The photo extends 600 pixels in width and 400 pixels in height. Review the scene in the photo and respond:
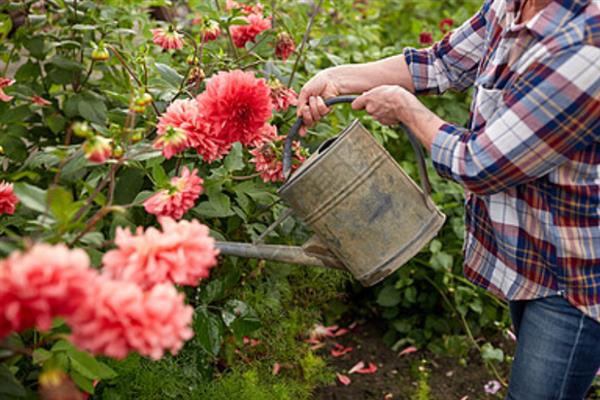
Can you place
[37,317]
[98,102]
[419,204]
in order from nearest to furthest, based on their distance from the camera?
[37,317]
[419,204]
[98,102]

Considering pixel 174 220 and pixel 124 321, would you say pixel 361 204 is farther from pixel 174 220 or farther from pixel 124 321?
pixel 124 321

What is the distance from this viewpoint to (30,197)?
3.59 ft

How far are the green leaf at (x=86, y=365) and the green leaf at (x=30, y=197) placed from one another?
304 mm

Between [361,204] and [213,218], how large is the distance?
68cm

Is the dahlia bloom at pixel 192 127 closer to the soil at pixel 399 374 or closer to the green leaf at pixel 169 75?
the green leaf at pixel 169 75

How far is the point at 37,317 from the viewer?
2.55ft

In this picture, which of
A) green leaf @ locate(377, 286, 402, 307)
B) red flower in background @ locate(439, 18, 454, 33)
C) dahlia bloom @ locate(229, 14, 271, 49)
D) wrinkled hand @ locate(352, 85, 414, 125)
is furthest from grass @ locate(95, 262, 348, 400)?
red flower in background @ locate(439, 18, 454, 33)

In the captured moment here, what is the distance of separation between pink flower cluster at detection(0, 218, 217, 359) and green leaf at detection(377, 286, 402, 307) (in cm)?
184

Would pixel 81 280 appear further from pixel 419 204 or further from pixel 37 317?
pixel 419 204

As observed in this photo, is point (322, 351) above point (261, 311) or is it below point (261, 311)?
below

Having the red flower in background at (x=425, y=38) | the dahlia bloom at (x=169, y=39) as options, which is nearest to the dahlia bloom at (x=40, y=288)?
the dahlia bloom at (x=169, y=39)

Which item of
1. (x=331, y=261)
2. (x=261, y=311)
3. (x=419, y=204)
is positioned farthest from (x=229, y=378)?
(x=419, y=204)

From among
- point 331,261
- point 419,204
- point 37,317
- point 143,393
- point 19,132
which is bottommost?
point 143,393

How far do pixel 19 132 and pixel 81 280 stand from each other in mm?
1393
